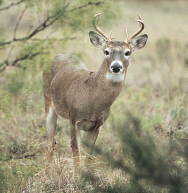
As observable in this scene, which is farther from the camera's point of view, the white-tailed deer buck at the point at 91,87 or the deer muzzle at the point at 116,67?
the white-tailed deer buck at the point at 91,87

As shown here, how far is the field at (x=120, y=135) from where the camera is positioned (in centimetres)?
237

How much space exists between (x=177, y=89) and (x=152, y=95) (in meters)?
0.61

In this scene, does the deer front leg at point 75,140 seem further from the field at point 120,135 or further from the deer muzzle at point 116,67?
the deer muzzle at point 116,67

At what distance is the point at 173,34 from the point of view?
14.7 meters

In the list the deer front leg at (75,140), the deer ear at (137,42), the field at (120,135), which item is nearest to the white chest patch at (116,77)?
the field at (120,135)

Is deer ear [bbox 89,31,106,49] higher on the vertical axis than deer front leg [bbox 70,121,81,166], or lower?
higher

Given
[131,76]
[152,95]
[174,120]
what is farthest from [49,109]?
[131,76]

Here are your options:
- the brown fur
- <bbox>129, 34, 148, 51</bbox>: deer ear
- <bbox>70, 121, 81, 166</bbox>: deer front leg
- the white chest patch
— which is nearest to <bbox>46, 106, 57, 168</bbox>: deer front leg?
the brown fur

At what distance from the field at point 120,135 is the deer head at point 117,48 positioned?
0.22 meters

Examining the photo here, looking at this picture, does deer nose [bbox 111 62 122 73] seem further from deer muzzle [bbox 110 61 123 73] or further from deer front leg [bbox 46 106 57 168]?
deer front leg [bbox 46 106 57 168]

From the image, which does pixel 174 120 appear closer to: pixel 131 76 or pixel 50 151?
pixel 50 151

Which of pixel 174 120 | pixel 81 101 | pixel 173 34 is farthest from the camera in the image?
pixel 173 34

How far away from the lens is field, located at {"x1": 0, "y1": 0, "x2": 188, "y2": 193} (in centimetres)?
237

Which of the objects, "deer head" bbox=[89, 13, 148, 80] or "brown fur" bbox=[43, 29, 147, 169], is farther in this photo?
"brown fur" bbox=[43, 29, 147, 169]
